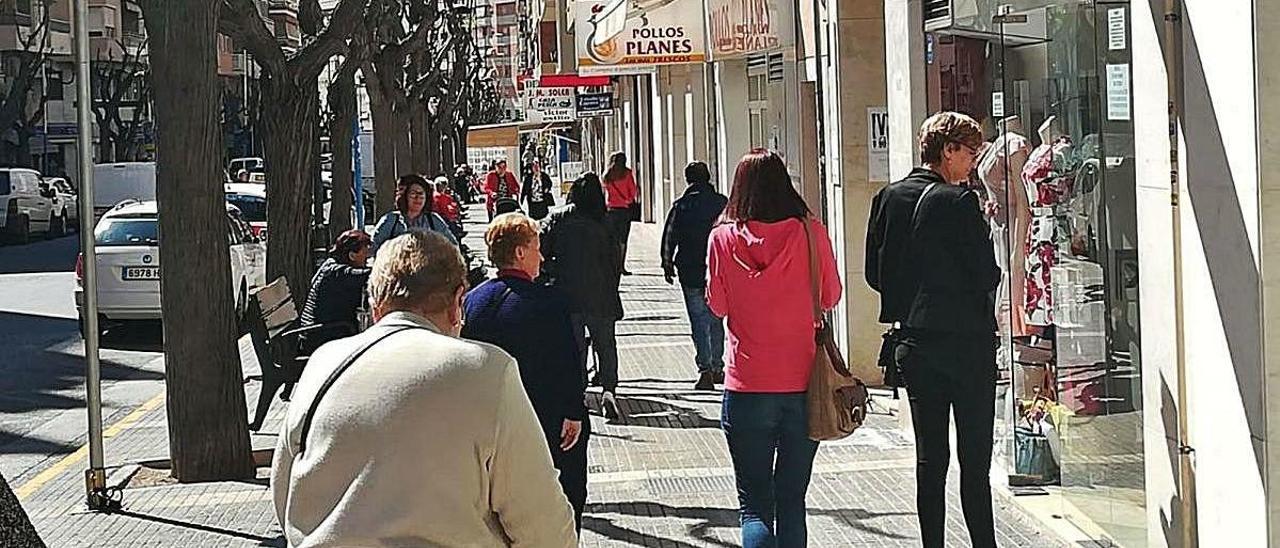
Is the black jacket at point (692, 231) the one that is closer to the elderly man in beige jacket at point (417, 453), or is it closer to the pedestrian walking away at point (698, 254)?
the pedestrian walking away at point (698, 254)

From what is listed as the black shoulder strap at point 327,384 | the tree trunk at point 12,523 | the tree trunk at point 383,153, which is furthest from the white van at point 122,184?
the tree trunk at point 12,523

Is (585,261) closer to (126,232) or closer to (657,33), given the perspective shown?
(657,33)

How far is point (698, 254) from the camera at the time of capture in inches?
568

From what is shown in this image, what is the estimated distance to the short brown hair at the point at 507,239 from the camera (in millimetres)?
7297

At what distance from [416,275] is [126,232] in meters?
18.9

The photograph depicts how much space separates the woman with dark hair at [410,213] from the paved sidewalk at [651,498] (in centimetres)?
173

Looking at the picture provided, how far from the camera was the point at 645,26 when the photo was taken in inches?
908

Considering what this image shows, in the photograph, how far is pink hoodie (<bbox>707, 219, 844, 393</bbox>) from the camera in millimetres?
7105

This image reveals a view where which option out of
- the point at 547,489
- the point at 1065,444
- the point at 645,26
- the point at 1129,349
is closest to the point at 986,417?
the point at 1129,349

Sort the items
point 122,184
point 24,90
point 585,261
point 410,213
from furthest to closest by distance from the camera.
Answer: point 24,90 < point 122,184 < point 410,213 < point 585,261

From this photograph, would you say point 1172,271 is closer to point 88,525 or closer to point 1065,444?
point 1065,444

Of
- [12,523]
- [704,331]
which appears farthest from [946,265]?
[704,331]

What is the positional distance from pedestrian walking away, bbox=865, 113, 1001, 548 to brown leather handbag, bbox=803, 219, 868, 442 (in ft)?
0.98

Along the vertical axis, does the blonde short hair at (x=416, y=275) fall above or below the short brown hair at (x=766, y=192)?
below
